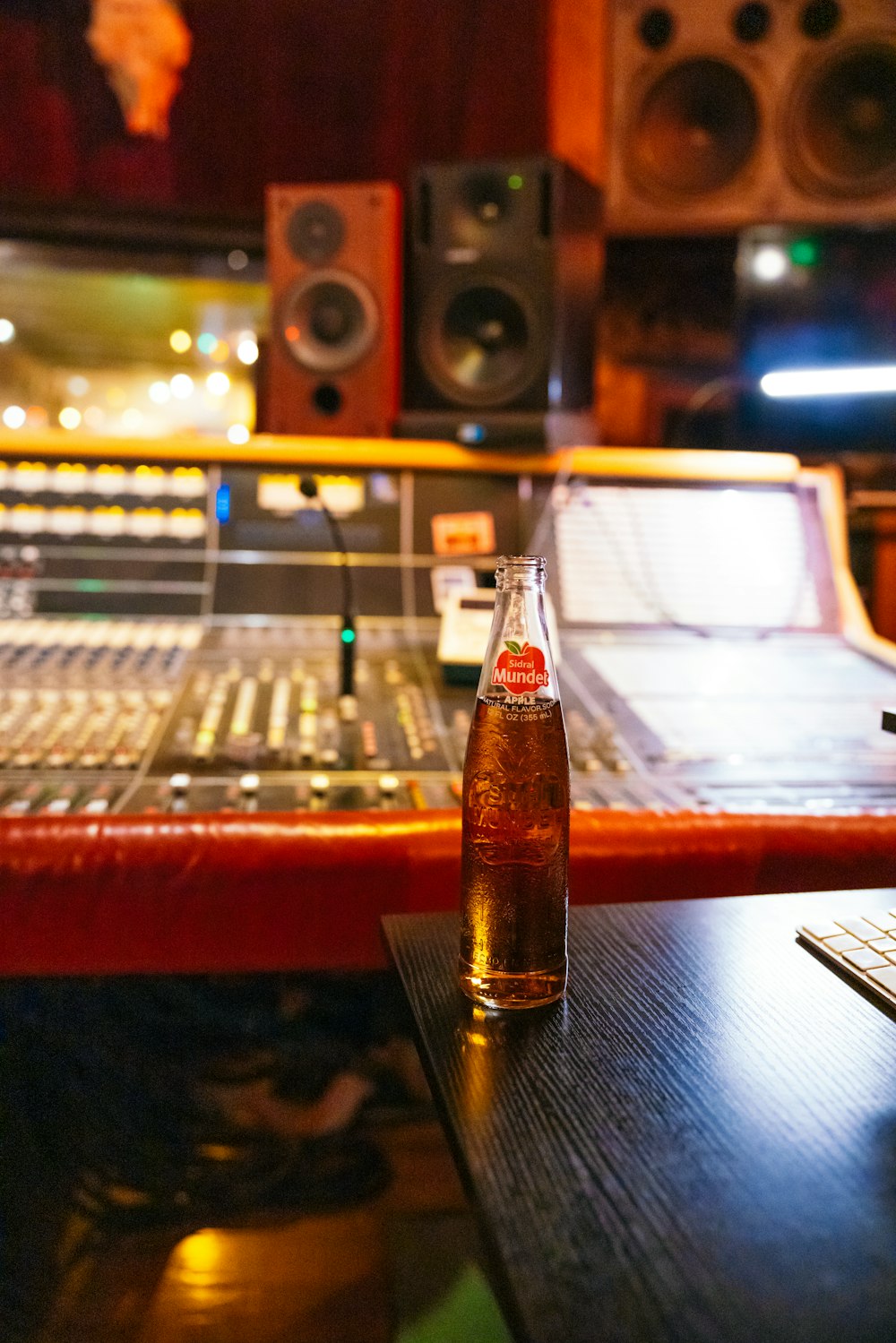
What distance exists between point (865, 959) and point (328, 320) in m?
1.44

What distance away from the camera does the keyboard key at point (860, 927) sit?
648mm

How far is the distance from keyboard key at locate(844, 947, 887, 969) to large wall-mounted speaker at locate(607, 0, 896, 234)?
170 cm

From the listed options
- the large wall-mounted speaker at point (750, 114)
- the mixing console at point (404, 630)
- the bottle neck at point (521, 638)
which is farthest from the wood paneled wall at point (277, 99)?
the bottle neck at point (521, 638)

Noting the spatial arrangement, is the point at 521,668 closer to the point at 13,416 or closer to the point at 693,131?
the point at 693,131

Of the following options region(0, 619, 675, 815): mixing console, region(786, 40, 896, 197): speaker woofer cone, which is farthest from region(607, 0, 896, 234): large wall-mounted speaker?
region(0, 619, 675, 815): mixing console

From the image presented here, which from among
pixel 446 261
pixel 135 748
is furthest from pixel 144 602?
pixel 446 261

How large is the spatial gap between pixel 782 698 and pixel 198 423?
2.51 meters

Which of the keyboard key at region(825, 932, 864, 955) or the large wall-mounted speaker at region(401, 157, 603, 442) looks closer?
the keyboard key at region(825, 932, 864, 955)

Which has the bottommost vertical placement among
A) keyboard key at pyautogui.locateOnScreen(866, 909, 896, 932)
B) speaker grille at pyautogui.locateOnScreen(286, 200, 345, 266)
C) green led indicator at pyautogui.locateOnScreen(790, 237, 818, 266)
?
keyboard key at pyautogui.locateOnScreen(866, 909, 896, 932)

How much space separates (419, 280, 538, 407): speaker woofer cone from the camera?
1.67 metres

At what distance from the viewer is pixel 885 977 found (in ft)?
1.94

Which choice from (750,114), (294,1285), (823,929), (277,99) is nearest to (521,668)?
(823,929)

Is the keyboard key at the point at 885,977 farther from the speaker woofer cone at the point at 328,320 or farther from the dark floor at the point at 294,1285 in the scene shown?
the speaker woofer cone at the point at 328,320

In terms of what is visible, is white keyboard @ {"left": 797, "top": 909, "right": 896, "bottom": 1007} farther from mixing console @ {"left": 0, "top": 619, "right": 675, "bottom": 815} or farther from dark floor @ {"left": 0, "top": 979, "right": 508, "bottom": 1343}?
dark floor @ {"left": 0, "top": 979, "right": 508, "bottom": 1343}
